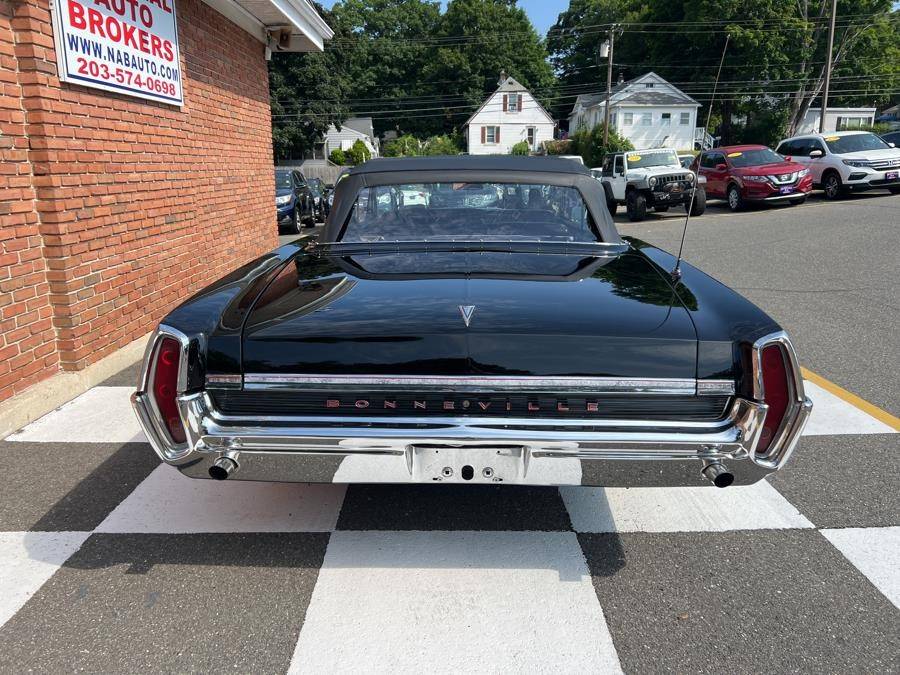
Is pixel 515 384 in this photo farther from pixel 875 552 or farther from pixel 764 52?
pixel 764 52

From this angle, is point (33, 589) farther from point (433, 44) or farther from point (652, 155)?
point (433, 44)

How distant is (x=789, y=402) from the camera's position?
7.86 feet

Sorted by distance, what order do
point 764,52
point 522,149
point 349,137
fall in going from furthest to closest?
point 349,137, point 522,149, point 764,52

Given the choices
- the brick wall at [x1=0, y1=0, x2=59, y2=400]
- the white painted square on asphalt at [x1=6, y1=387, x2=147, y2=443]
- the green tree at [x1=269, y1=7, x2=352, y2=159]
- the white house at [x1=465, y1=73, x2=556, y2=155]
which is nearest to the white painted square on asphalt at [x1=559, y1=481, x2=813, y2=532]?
the white painted square on asphalt at [x1=6, y1=387, x2=147, y2=443]

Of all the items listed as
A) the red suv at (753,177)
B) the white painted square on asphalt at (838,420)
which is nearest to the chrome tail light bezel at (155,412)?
the white painted square on asphalt at (838,420)

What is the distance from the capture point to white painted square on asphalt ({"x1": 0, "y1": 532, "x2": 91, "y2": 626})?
257 cm

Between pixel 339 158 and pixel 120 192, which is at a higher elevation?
pixel 339 158

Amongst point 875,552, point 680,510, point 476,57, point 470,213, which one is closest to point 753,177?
point 470,213

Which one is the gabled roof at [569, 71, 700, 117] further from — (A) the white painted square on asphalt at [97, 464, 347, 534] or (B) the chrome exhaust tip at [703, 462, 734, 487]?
(B) the chrome exhaust tip at [703, 462, 734, 487]

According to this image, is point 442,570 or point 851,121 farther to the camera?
point 851,121

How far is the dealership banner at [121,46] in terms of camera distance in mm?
4941

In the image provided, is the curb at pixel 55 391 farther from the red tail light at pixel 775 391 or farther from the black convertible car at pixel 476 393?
the red tail light at pixel 775 391

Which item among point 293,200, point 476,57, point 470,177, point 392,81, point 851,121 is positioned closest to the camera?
point 470,177

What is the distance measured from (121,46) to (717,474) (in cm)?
574
